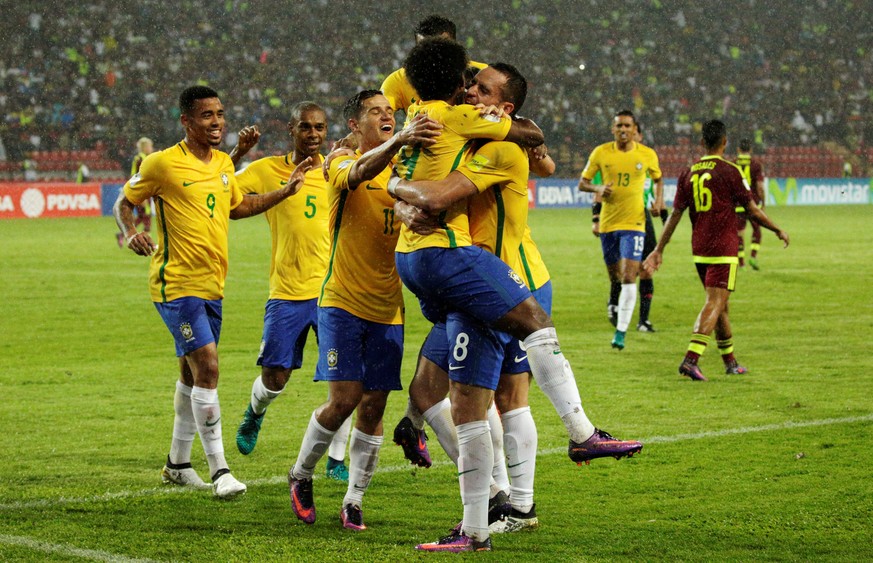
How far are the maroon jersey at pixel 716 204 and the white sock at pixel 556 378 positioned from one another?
17.8ft

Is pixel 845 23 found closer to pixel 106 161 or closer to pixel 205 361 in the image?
pixel 106 161

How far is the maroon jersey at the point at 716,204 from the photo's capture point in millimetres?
9578

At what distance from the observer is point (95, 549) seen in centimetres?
460

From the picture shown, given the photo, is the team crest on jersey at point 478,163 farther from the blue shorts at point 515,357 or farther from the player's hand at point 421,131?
the blue shorts at point 515,357

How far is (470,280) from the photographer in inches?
174

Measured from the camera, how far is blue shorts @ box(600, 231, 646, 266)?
39.9 feet

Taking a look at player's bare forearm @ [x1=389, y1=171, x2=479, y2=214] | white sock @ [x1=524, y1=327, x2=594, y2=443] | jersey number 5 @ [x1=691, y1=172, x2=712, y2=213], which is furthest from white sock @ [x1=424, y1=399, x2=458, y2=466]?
jersey number 5 @ [x1=691, y1=172, x2=712, y2=213]

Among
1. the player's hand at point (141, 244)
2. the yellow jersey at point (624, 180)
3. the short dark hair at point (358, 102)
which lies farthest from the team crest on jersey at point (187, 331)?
the yellow jersey at point (624, 180)

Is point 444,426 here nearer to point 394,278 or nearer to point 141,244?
point 394,278

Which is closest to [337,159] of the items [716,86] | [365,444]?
[365,444]

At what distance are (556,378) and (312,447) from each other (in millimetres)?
1243

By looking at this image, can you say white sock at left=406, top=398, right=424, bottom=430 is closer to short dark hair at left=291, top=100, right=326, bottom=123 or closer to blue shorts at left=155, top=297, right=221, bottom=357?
blue shorts at left=155, top=297, right=221, bottom=357

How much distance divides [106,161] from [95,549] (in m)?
30.3

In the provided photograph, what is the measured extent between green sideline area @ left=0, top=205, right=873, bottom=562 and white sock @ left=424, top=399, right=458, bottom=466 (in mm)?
329
